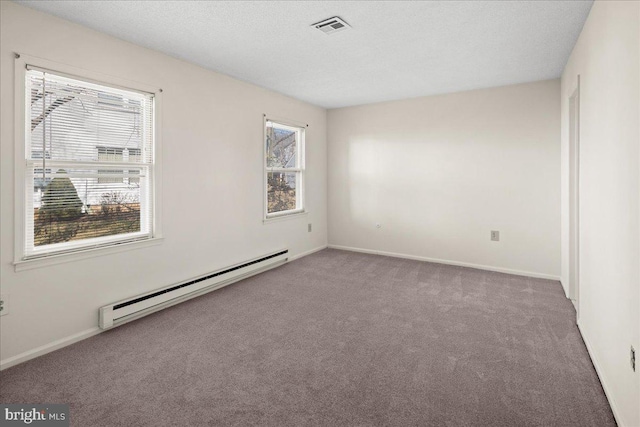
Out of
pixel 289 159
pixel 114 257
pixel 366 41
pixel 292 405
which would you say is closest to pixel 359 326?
pixel 292 405

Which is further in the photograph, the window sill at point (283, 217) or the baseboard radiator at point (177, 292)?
the window sill at point (283, 217)

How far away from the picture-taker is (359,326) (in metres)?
2.86

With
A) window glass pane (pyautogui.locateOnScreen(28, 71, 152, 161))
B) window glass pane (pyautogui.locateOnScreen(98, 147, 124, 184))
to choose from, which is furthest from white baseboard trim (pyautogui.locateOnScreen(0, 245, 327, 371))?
window glass pane (pyautogui.locateOnScreen(28, 71, 152, 161))

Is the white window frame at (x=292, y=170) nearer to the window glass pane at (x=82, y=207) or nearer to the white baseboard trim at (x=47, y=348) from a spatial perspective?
the window glass pane at (x=82, y=207)

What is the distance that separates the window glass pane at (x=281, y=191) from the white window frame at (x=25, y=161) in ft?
6.06

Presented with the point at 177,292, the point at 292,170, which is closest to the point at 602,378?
the point at 177,292

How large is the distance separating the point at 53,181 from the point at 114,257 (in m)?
0.76

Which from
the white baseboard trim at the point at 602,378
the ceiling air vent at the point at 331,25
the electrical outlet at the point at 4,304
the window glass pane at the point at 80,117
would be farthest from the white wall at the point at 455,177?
the electrical outlet at the point at 4,304

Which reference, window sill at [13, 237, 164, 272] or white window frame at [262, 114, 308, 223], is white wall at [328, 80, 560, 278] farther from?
window sill at [13, 237, 164, 272]

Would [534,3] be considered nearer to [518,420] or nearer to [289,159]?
[518,420]

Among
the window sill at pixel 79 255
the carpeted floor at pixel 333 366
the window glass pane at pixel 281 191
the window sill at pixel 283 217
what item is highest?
the window glass pane at pixel 281 191

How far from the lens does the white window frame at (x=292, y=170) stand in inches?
179

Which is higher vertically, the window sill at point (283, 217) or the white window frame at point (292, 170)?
the white window frame at point (292, 170)

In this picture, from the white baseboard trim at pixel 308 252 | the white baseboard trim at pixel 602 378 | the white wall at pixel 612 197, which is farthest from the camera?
the white baseboard trim at pixel 308 252
